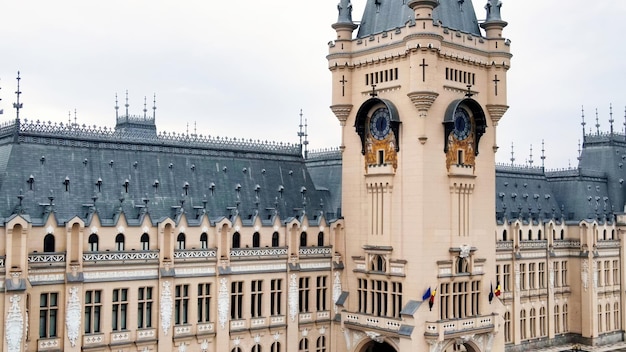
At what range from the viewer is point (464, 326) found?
63.8 metres

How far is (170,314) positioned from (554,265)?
5094cm

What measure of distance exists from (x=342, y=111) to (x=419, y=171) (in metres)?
10.7

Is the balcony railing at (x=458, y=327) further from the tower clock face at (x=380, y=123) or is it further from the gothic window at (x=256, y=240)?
the tower clock face at (x=380, y=123)

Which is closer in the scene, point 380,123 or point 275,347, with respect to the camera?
point 275,347

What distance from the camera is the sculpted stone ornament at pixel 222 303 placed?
2370 inches

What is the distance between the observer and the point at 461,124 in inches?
2576

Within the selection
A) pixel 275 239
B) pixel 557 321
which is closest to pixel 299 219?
pixel 275 239

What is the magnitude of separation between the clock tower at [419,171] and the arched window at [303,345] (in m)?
3.29

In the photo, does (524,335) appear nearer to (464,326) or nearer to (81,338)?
(464,326)

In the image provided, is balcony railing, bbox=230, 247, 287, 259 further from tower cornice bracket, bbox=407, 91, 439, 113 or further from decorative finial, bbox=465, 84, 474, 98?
decorative finial, bbox=465, 84, 474, 98

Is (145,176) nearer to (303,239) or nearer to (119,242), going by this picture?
(119,242)

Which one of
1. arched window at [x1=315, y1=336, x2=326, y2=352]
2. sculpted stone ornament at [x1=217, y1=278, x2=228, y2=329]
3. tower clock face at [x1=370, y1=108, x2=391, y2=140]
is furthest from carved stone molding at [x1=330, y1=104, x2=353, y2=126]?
arched window at [x1=315, y1=336, x2=326, y2=352]

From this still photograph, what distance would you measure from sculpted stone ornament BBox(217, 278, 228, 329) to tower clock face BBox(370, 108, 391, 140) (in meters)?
18.7

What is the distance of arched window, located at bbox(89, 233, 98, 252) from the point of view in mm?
54094
